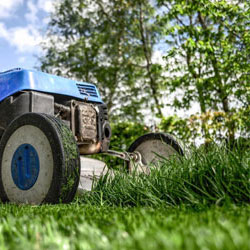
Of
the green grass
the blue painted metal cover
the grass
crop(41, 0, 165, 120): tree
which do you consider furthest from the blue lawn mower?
crop(41, 0, 165, 120): tree

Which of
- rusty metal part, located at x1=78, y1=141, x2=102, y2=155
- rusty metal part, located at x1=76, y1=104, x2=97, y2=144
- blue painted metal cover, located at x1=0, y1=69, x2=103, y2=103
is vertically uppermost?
blue painted metal cover, located at x1=0, y1=69, x2=103, y2=103

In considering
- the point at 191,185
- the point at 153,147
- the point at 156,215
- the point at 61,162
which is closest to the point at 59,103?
the point at 153,147

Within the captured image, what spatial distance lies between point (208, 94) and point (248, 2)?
2.68m

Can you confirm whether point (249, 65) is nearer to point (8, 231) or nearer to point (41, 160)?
point (41, 160)

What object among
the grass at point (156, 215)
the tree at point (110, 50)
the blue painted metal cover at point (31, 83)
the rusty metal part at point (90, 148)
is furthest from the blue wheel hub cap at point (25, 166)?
the tree at point (110, 50)

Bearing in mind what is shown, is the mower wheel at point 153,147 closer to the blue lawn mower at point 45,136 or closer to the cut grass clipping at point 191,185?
the blue lawn mower at point 45,136

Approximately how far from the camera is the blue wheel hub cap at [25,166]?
2906 mm

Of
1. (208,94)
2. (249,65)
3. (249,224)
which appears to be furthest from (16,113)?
(208,94)

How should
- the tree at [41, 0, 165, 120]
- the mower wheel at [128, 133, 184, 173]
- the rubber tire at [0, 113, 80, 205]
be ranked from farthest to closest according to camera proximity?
the tree at [41, 0, 165, 120], the mower wheel at [128, 133, 184, 173], the rubber tire at [0, 113, 80, 205]

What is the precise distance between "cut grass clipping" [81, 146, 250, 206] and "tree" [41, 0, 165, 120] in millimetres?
→ 11380

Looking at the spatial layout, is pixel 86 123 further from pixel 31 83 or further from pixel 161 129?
pixel 161 129

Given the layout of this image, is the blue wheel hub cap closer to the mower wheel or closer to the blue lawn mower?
the blue lawn mower

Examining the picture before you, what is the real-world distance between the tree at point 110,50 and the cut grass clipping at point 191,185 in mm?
11380

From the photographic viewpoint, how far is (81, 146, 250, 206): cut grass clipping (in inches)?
86.5
